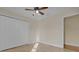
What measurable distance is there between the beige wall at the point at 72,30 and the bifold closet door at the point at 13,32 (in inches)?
71.4

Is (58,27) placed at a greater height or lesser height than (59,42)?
greater

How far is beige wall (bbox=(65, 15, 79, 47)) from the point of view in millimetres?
2869

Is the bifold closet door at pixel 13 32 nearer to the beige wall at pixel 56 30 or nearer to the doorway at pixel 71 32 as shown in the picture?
the beige wall at pixel 56 30

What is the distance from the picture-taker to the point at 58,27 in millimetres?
3287

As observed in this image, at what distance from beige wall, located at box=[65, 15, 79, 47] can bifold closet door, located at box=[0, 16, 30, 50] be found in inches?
71.4

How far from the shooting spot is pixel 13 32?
1876mm

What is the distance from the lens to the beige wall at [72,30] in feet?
9.41

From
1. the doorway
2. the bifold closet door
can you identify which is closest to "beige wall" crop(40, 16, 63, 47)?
the doorway

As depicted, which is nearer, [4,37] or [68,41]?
[4,37]

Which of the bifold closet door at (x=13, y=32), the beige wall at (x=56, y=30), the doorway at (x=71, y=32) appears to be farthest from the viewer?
the beige wall at (x=56, y=30)

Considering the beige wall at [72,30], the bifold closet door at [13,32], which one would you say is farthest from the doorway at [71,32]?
the bifold closet door at [13,32]

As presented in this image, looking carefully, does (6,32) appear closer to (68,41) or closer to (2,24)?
(2,24)

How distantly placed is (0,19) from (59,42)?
2.31 metres
